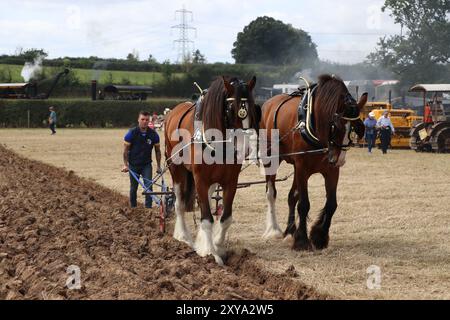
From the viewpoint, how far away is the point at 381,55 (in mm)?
54281

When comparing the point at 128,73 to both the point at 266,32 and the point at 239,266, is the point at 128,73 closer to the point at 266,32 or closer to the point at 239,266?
the point at 266,32

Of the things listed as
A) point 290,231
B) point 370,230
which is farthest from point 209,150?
point 370,230

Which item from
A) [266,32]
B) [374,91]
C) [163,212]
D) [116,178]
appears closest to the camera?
[163,212]

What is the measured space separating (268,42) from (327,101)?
61.7 m

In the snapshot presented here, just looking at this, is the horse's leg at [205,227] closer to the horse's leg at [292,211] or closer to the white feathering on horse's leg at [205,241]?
the white feathering on horse's leg at [205,241]

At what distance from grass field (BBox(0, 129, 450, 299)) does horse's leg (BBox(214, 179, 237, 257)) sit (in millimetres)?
472

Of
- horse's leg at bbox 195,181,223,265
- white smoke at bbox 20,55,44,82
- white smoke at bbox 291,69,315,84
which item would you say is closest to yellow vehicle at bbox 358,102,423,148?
white smoke at bbox 291,69,315,84

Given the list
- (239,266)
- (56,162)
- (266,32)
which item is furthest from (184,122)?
(266,32)

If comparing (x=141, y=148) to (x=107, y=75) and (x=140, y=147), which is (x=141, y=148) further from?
(x=107, y=75)

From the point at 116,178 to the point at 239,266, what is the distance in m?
9.45

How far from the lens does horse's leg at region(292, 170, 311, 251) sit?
8883 mm

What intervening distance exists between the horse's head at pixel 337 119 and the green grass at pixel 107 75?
48.6 meters

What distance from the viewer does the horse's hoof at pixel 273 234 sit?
31.9 feet

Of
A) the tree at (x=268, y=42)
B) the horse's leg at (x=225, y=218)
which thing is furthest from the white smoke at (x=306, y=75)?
the tree at (x=268, y=42)
